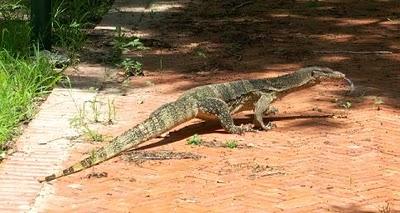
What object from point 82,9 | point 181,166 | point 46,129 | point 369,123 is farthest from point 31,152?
point 82,9

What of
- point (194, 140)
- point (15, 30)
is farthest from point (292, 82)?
point (15, 30)

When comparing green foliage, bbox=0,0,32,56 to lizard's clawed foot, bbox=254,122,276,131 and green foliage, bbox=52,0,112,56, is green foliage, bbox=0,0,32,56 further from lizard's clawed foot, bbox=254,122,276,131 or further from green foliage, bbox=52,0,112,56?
lizard's clawed foot, bbox=254,122,276,131

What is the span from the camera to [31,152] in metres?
7.61

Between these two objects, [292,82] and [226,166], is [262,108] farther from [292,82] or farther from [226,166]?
[226,166]

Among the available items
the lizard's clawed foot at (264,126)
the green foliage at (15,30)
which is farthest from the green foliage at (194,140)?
the green foliage at (15,30)

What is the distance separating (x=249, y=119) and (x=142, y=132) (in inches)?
59.9

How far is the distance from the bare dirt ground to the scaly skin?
13 cm

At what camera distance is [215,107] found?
8.20 m

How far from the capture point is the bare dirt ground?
6.70 m

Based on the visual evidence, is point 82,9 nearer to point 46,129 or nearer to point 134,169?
point 46,129

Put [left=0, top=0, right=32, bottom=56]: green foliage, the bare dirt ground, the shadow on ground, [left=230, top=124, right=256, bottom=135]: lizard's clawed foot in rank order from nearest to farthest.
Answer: the bare dirt ground → [left=230, top=124, right=256, bottom=135]: lizard's clawed foot → [left=0, top=0, right=32, bottom=56]: green foliage → the shadow on ground

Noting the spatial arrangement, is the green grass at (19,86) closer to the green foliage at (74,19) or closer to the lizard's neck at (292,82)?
the green foliage at (74,19)

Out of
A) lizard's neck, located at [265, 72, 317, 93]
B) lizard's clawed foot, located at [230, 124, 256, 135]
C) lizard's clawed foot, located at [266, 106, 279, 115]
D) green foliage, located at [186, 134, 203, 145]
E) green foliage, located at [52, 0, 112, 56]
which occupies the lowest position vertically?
green foliage, located at [186, 134, 203, 145]

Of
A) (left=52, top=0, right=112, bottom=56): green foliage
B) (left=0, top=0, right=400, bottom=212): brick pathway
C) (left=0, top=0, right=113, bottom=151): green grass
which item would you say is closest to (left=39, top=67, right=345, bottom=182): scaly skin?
(left=0, top=0, right=400, bottom=212): brick pathway
